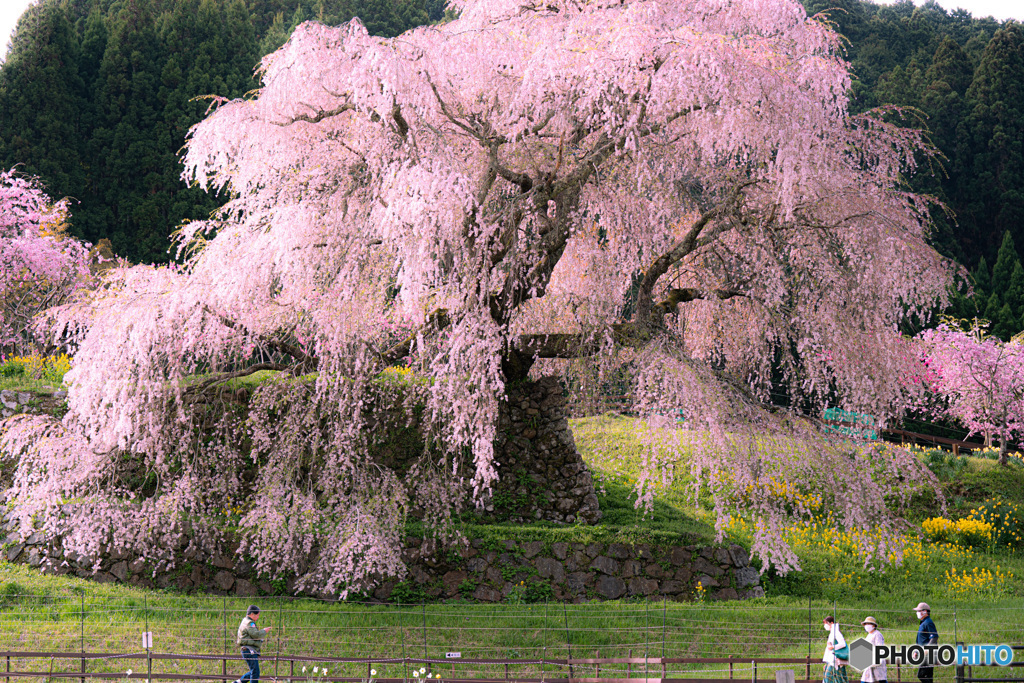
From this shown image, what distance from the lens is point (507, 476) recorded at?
13531 millimetres

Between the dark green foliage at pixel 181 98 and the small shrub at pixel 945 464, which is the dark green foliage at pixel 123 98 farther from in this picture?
the small shrub at pixel 945 464

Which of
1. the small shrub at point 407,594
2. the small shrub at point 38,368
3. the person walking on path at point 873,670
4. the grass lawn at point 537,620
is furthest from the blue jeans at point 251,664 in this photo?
the small shrub at point 38,368

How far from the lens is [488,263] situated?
10.5m

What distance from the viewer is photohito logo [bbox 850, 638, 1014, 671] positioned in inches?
255

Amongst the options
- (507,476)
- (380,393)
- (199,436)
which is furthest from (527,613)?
(199,436)

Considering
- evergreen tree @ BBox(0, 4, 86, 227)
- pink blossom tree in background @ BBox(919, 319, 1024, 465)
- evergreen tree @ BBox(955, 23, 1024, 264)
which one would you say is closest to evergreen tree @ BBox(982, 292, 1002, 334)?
evergreen tree @ BBox(955, 23, 1024, 264)

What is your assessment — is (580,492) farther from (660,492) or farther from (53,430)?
(53,430)

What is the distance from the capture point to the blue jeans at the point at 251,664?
26.1 ft

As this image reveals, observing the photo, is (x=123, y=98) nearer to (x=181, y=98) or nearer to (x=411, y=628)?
(x=181, y=98)

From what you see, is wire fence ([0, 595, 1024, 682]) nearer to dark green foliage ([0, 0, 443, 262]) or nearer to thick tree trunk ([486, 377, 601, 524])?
thick tree trunk ([486, 377, 601, 524])

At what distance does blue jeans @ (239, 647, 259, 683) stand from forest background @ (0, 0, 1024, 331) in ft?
90.6

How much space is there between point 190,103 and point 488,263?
3011cm

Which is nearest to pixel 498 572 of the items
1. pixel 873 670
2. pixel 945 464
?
pixel 873 670

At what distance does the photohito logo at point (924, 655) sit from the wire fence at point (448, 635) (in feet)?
3.68
